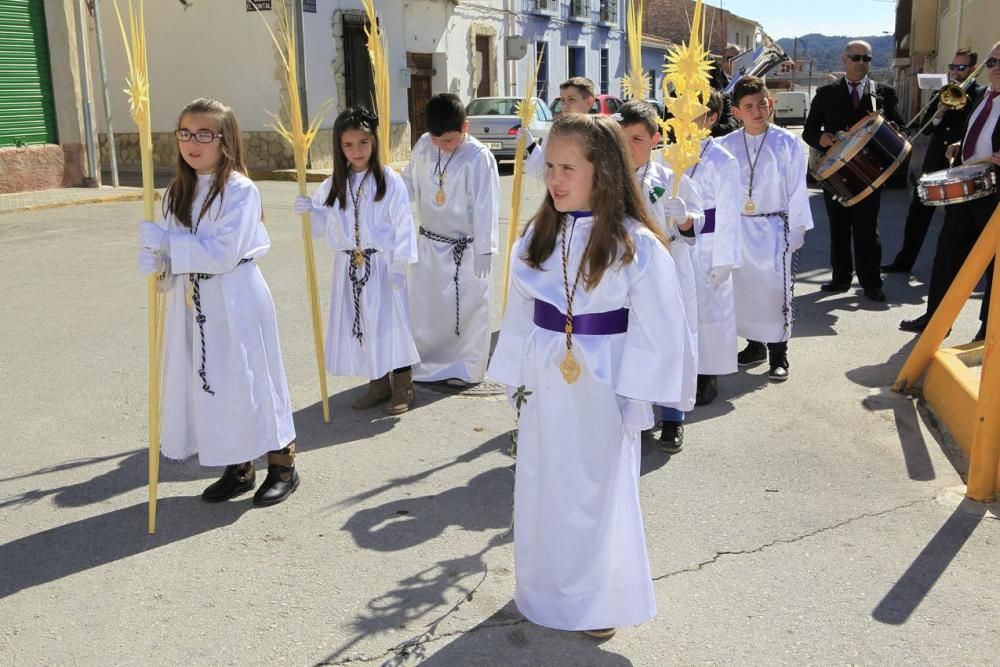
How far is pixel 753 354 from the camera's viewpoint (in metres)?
6.72

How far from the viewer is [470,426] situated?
5.42m

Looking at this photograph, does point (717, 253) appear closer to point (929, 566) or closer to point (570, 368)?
point (929, 566)

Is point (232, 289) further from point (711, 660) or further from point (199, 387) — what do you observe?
point (711, 660)

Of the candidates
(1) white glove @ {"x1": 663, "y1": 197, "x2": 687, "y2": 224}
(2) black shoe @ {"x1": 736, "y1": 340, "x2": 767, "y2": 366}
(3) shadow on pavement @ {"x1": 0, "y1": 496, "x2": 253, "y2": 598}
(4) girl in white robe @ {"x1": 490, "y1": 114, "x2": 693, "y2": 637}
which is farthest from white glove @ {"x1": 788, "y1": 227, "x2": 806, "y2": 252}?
(3) shadow on pavement @ {"x1": 0, "y1": 496, "x2": 253, "y2": 598}

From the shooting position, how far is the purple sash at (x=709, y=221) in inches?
210

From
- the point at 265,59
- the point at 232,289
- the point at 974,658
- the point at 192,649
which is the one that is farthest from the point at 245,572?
the point at 265,59

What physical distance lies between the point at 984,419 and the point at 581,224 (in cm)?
235

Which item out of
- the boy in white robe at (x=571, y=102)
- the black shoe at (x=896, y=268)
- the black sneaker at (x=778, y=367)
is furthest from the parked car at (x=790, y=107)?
the boy in white robe at (x=571, y=102)

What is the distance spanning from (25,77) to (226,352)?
13270 millimetres

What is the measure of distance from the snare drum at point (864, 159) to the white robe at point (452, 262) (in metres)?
3.06

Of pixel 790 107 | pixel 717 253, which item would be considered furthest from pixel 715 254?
pixel 790 107

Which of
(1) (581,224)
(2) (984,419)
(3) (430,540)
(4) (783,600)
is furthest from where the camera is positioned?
(2) (984,419)

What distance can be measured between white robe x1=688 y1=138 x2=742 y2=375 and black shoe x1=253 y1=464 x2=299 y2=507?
242 cm

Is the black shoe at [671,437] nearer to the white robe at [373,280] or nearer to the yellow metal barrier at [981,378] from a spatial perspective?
the yellow metal barrier at [981,378]
